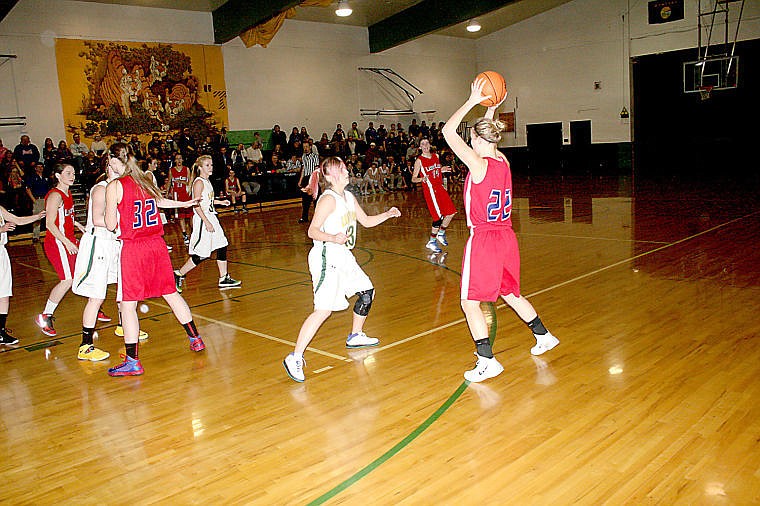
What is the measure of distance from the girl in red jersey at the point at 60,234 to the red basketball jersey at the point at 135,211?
1103 millimetres

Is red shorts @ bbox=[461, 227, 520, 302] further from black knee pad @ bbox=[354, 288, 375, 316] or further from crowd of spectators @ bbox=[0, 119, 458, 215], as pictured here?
crowd of spectators @ bbox=[0, 119, 458, 215]

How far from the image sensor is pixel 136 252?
4.68 m

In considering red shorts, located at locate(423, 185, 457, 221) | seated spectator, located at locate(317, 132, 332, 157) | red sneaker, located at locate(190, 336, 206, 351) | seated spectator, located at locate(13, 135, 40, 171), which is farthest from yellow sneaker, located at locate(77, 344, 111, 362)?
seated spectator, located at locate(317, 132, 332, 157)

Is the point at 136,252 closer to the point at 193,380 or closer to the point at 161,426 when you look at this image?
the point at 193,380

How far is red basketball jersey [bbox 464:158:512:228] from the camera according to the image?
415cm

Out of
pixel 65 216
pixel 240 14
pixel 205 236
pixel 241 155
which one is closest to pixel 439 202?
pixel 205 236

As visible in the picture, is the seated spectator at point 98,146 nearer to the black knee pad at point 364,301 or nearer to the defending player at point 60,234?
the defending player at point 60,234

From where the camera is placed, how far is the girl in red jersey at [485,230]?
13.6 ft

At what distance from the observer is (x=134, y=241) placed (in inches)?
184

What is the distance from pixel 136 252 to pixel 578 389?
3.30 m

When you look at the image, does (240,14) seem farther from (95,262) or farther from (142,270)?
(142,270)

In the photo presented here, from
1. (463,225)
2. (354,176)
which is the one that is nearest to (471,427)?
(463,225)

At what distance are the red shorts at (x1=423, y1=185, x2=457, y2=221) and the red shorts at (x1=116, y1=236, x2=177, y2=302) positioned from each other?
220 inches

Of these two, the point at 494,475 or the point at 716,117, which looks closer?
the point at 494,475
